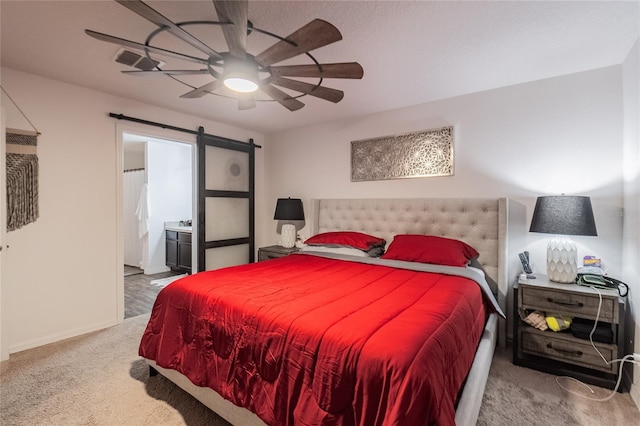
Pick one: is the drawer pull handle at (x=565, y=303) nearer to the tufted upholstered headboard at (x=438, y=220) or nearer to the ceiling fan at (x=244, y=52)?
the tufted upholstered headboard at (x=438, y=220)

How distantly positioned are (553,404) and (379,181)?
2.41m

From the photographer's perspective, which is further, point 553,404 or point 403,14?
point 553,404

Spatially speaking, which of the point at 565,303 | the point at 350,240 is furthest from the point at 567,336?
the point at 350,240

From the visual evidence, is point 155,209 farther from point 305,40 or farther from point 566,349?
point 566,349

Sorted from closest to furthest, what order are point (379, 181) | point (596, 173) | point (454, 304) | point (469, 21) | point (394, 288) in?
point (454, 304)
point (469, 21)
point (394, 288)
point (596, 173)
point (379, 181)

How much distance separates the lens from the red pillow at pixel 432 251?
2.50 metres

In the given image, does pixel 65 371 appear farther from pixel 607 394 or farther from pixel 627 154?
pixel 627 154

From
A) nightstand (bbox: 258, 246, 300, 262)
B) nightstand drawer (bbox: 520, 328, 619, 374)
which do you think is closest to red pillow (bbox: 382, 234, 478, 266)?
nightstand drawer (bbox: 520, 328, 619, 374)

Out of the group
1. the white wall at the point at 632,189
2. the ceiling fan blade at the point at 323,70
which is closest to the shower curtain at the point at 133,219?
the ceiling fan blade at the point at 323,70

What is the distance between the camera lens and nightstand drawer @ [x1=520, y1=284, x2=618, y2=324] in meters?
1.97

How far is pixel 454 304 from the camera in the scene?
164 cm

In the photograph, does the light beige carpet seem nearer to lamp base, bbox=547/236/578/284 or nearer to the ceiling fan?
lamp base, bbox=547/236/578/284

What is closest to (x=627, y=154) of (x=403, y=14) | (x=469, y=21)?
(x=469, y=21)

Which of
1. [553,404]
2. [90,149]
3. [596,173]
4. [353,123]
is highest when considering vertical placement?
[353,123]
